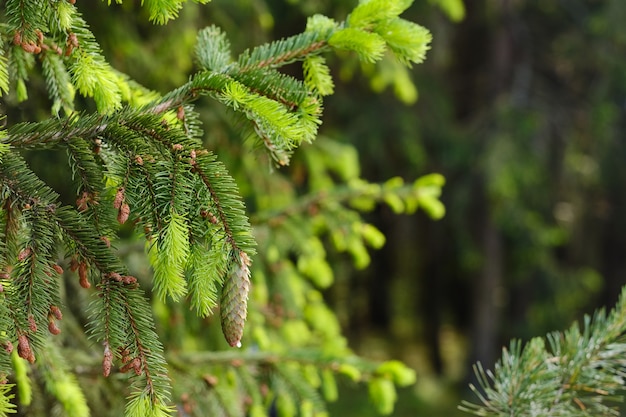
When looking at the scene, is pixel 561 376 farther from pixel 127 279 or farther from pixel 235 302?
pixel 127 279

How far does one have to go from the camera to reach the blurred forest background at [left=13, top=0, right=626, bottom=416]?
6863 mm

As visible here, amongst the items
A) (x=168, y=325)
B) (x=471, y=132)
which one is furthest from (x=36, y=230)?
(x=471, y=132)

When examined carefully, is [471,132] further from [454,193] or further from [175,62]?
[175,62]

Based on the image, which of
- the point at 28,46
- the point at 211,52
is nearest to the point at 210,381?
the point at 211,52

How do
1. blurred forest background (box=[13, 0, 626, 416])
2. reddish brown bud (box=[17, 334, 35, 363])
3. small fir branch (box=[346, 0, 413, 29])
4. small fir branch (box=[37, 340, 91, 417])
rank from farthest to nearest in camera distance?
blurred forest background (box=[13, 0, 626, 416]), small fir branch (box=[37, 340, 91, 417]), small fir branch (box=[346, 0, 413, 29]), reddish brown bud (box=[17, 334, 35, 363])

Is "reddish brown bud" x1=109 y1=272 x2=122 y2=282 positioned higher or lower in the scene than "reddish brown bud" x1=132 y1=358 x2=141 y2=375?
higher

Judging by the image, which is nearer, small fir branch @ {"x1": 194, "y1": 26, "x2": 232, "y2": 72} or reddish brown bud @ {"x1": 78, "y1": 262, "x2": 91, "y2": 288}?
reddish brown bud @ {"x1": 78, "y1": 262, "x2": 91, "y2": 288}

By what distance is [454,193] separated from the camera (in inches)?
300

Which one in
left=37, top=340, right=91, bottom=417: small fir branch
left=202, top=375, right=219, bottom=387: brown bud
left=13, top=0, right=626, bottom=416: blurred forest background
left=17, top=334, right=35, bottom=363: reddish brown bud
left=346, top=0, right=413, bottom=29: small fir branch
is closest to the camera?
left=17, top=334, right=35, bottom=363: reddish brown bud

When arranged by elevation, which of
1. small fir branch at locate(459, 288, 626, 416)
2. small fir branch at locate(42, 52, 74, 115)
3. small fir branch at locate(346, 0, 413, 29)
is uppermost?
small fir branch at locate(42, 52, 74, 115)

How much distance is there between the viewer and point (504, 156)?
21.9ft

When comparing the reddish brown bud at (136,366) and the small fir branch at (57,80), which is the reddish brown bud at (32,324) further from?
the small fir branch at (57,80)

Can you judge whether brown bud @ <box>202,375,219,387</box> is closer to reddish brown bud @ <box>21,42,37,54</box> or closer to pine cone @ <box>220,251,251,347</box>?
pine cone @ <box>220,251,251,347</box>

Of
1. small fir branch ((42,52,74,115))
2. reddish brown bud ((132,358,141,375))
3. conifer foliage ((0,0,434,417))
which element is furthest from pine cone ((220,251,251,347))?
small fir branch ((42,52,74,115))
